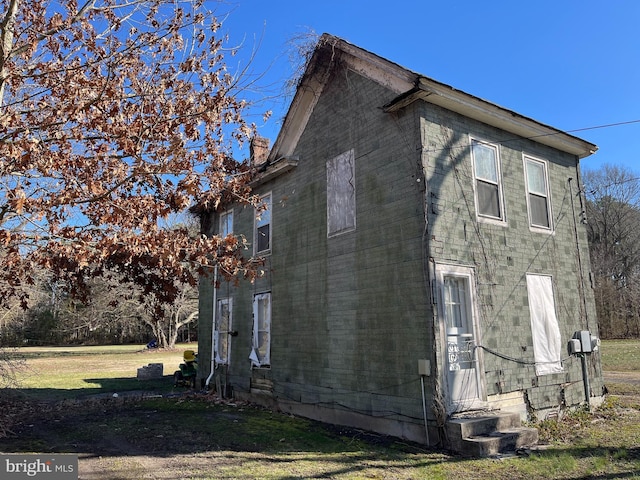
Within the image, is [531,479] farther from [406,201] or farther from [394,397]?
[406,201]

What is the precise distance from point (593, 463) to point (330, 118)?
8.45 m

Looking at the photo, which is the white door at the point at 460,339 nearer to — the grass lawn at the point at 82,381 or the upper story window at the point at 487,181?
the upper story window at the point at 487,181

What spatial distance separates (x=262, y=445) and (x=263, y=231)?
670 centimetres

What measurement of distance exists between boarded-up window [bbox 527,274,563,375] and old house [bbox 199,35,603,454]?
4cm

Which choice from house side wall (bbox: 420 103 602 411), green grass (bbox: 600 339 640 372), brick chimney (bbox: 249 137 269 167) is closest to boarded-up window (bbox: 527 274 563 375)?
house side wall (bbox: 420 103 602 411)

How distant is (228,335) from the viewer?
1484 cm

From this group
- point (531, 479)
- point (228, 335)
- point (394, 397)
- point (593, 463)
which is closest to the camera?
point (531, 479)

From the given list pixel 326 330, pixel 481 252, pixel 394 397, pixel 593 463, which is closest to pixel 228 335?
pixel 326 330

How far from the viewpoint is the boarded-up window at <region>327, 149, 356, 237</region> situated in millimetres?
10570

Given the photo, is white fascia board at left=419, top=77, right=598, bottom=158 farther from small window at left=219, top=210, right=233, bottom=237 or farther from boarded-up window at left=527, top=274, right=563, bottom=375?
small window at left=219, top=210, right=233, bottom=237

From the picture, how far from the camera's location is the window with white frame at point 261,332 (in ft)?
42.1

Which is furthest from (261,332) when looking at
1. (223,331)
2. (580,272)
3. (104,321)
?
(104,321)

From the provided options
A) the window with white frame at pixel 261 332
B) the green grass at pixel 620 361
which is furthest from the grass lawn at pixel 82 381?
the green grass at pixel 620 361

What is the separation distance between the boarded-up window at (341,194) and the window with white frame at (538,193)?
13.2ft
